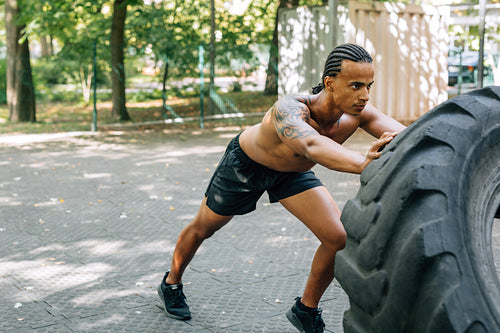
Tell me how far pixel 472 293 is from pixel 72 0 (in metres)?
12.5

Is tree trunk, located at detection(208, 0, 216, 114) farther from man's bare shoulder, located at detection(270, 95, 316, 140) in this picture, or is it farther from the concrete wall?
man's bare shoulder, located at detection(270, 95, 316, 140)

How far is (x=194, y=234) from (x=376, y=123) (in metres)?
1.30

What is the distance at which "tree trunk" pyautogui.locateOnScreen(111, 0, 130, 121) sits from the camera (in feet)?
48.2

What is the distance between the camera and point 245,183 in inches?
141

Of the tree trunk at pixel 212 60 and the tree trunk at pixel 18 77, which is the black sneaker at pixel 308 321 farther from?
the tree trunk at pixel 18 77

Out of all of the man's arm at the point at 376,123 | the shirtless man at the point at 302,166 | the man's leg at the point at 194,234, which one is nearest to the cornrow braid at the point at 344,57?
the shirtless man at the point at 302,166

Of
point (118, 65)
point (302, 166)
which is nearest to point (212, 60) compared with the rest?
point (118, 65)

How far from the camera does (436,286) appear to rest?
1.84 meters

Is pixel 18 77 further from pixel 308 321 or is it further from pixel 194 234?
pixel 308 321

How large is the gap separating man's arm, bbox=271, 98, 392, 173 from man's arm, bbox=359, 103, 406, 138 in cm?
48

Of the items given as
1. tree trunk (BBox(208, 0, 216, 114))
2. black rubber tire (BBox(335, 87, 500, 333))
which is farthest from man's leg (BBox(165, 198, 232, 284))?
tree trunk (BBox(208, 0, 216, 114))

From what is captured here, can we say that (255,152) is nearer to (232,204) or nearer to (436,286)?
(232,204)

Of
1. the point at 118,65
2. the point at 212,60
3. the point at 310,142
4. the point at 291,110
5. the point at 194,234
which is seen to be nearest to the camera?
the point at 310,142

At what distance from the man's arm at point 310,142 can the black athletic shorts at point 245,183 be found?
518 millimetres
